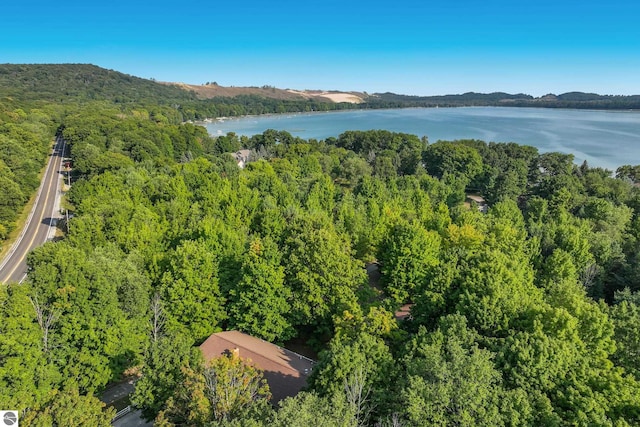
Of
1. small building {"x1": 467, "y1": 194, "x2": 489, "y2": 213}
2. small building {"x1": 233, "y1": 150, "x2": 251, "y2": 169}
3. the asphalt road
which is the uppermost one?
small building {"x1": 233, "y1": 150, "x2": 251, "y2": 169}

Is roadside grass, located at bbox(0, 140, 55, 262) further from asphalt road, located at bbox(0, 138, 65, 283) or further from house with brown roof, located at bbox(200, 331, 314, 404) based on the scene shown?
house with brown roof, located at bbox(200, 331, 314, 404)

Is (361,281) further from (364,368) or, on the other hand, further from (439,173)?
(439,173)

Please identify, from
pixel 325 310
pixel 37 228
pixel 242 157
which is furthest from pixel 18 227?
pixel 242 157

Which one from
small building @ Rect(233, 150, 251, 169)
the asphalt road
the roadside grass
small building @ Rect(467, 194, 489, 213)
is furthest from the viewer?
small building @ Rect(233, 150, 251, 169)

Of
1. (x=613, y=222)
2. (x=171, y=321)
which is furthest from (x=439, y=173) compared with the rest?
(x=171, y=321)

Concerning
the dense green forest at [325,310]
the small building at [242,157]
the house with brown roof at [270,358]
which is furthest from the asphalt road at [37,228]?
the small building at [242,157]

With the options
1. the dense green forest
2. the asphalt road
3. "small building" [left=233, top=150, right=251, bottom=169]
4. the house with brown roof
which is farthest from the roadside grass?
"small building" [left=233, top=150, right=251, bottom=169]

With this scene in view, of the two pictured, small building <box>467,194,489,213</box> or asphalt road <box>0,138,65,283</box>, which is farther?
small building <box>467,194,489,213</box>

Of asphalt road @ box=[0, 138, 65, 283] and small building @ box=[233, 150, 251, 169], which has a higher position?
small building @ box=[233, 150, 251, 169]
